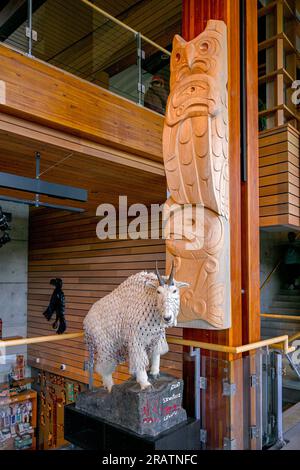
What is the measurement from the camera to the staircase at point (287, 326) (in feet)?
13.2

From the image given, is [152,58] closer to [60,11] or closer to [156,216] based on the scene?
[60,11]

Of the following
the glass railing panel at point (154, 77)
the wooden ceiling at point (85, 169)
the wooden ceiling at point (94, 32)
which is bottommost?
the wooden ceiling at point (85, 169)

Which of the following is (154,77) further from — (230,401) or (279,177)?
(230,401)

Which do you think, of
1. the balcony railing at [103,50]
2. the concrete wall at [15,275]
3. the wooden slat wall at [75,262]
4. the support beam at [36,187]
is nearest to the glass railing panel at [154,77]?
the balcony railing at [103,50]

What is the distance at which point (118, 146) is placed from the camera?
12.0 feet

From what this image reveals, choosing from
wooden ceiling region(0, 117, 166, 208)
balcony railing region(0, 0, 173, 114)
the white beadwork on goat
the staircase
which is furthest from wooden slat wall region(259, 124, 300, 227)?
the white beadwork on goat

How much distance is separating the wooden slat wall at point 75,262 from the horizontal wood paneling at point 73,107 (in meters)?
2.13

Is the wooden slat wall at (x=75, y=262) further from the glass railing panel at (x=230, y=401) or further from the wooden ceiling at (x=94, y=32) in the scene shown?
the wooden ceiling at (x=94, y=32)

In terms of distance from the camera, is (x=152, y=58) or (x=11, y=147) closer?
(x=11, y=147)

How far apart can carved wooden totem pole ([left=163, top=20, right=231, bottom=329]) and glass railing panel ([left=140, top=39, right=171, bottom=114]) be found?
4.14ft

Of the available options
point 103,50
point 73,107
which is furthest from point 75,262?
point 73,107

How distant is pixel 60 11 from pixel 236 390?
5041 mm

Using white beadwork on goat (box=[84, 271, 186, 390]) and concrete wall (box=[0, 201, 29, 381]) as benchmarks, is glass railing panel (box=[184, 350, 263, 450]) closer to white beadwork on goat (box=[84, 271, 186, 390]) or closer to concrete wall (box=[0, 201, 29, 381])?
white beadwork on goat (box=[84, 271, 186, 390])
